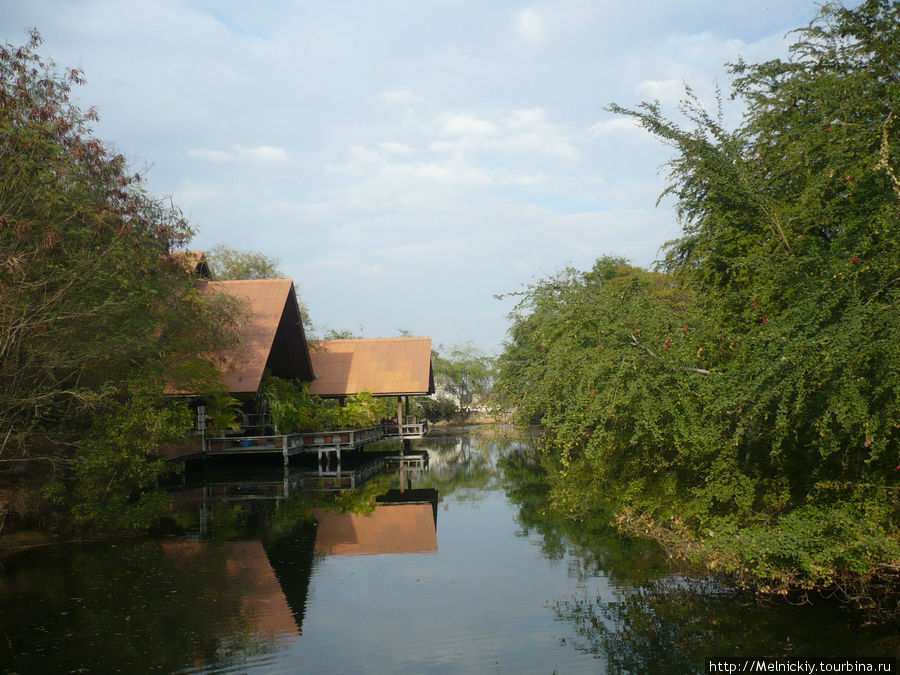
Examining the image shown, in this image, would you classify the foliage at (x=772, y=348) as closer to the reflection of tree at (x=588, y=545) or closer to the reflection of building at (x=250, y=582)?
the reflection of tree at (x=588, y=545)

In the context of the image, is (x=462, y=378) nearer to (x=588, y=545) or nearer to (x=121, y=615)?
(x=588, y=545)

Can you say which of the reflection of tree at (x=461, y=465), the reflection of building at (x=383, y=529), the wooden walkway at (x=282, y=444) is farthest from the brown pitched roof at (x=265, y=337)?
the reflection of building at (x=383, y=529)

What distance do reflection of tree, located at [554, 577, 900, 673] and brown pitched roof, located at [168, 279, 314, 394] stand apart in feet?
57.8

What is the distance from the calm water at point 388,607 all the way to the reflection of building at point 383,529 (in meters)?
0.07

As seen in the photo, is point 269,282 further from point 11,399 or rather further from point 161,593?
point 161,593

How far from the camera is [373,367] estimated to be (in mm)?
34375

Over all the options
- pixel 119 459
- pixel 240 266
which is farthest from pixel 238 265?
pixel 119 459

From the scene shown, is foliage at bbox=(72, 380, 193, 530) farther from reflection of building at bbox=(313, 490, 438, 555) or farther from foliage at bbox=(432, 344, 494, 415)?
foliage at bbox=(432, 344, 494, 415)

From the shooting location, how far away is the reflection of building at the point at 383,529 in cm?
1189

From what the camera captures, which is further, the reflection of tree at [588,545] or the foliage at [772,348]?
the reflection of tree at [588,545]

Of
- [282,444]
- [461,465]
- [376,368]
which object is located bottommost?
[461,465]

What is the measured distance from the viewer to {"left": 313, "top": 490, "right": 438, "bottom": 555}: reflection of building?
11.9m

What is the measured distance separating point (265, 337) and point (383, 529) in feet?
45.0

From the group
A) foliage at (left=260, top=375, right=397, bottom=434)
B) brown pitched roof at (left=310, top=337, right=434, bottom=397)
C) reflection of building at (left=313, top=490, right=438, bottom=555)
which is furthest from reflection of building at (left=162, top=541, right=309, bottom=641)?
brown pitched roof at (left=310, top=337, right=434, bottom=397)
